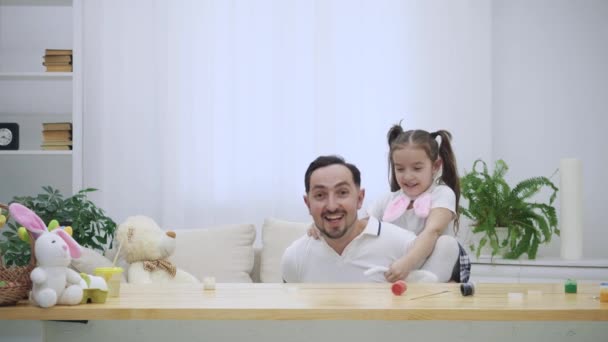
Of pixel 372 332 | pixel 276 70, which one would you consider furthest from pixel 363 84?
pixel 372 332

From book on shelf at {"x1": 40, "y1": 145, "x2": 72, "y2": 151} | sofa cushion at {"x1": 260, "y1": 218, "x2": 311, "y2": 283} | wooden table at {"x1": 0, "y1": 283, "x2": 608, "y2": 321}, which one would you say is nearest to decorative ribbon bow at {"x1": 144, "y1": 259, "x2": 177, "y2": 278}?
sofa cushion at {"x1": 260, "y1": 218, "x2": 311, "y2": 283}

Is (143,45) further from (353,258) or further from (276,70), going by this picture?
(353,258)

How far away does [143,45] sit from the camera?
16.0 ft

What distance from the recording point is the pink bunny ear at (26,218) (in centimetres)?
185

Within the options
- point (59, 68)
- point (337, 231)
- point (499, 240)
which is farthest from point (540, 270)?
point (59, 68)

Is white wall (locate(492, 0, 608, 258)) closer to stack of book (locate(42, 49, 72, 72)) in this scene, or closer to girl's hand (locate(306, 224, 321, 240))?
girl's hand (locate(306, 224, 321, 240))

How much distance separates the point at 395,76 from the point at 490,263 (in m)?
1.27

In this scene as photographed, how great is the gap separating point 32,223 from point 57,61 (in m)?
3.01

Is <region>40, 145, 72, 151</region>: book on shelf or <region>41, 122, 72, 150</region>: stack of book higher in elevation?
<region>41, 122, 72, 150</region>: stack of book

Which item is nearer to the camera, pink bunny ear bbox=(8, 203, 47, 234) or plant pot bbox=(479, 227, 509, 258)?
pink bunny ear bbox=(8, 203, 47, 234)

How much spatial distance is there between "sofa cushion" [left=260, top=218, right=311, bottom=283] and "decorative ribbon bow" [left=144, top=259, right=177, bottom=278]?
1.65 ft

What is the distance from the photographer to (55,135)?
183 inches

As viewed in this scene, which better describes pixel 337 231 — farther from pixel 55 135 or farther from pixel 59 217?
pixel 55 135

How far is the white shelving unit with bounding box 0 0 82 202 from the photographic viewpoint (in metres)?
4.97
